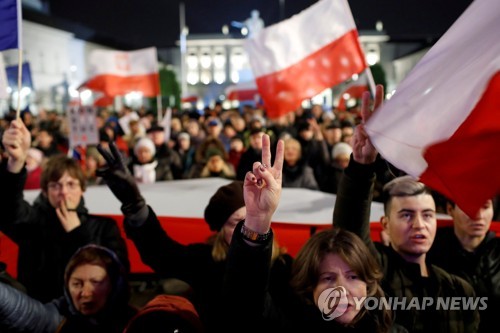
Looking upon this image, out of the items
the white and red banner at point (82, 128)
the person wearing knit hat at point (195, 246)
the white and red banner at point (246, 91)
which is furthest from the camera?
the white and red banner at point (246, 91)

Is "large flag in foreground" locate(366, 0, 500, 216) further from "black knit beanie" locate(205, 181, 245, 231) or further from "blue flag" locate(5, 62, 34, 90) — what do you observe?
"blue flag" locate(5, 62, 34, 90)

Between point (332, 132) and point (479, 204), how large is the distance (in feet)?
24.6

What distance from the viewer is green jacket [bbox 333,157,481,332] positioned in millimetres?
2688

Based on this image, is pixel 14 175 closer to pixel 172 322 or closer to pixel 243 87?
pixel 172 322

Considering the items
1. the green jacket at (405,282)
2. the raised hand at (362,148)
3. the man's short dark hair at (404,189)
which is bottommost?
the green jacket at (405,282)

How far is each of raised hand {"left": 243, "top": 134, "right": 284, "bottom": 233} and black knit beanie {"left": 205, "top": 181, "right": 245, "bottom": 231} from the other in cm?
96

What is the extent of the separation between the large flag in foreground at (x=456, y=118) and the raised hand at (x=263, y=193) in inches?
14.7

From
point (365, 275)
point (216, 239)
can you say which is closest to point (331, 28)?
point (216, 239)

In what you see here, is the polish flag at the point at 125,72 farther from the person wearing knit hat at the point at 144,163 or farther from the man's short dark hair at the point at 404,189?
the man's short dark hair at the point at 404,189

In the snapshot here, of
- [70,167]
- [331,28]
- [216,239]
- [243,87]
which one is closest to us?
[216,239]

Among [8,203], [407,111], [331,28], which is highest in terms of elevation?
[331,28]

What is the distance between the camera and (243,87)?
19156mm

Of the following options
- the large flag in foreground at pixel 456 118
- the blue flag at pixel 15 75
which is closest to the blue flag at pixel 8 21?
the large flag in foreground at pixel 456 118

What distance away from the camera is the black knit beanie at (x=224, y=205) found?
3.05 meters
